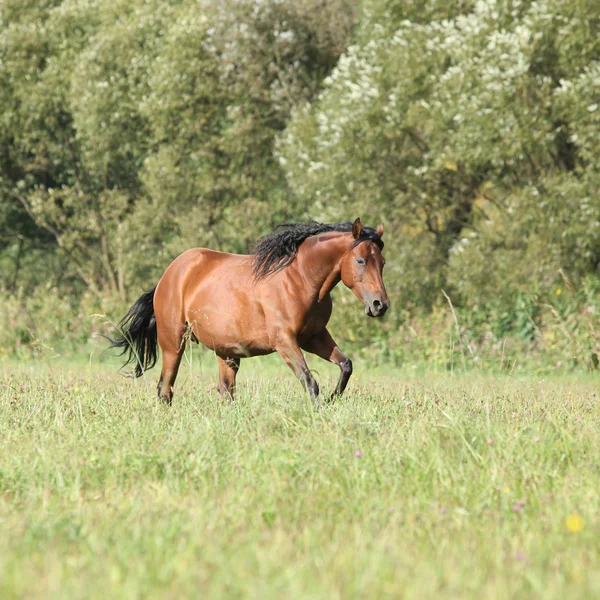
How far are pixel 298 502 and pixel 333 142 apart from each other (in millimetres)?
12933

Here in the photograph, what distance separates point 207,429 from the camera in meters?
6.06

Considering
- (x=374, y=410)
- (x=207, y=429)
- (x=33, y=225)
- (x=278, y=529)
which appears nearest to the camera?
(x=278, y=529)

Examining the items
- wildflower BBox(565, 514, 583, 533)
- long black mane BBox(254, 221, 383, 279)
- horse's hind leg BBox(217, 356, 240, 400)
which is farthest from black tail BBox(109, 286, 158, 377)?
wildflower BBox(565, 514, 583, 533)

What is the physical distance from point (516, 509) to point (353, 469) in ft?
3.22

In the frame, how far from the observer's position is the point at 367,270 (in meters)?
7.60

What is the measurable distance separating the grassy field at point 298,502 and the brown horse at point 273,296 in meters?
0.89

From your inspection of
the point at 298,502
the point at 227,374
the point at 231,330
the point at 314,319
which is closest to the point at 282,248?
the point at 314,319

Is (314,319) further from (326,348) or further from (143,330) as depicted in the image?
(143,330)

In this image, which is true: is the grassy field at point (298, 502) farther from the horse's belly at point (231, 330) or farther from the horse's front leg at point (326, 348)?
the horse's belly at point (231, 330)

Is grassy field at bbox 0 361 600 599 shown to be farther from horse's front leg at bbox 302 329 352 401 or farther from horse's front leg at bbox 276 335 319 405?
horse's front leg at bbox 302 329 352 401

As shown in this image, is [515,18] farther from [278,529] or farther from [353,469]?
[278,529]

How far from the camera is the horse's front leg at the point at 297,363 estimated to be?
7.70 metres

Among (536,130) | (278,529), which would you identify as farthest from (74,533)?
(536,130)

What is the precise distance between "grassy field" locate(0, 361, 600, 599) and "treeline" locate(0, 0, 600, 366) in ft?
20.9
